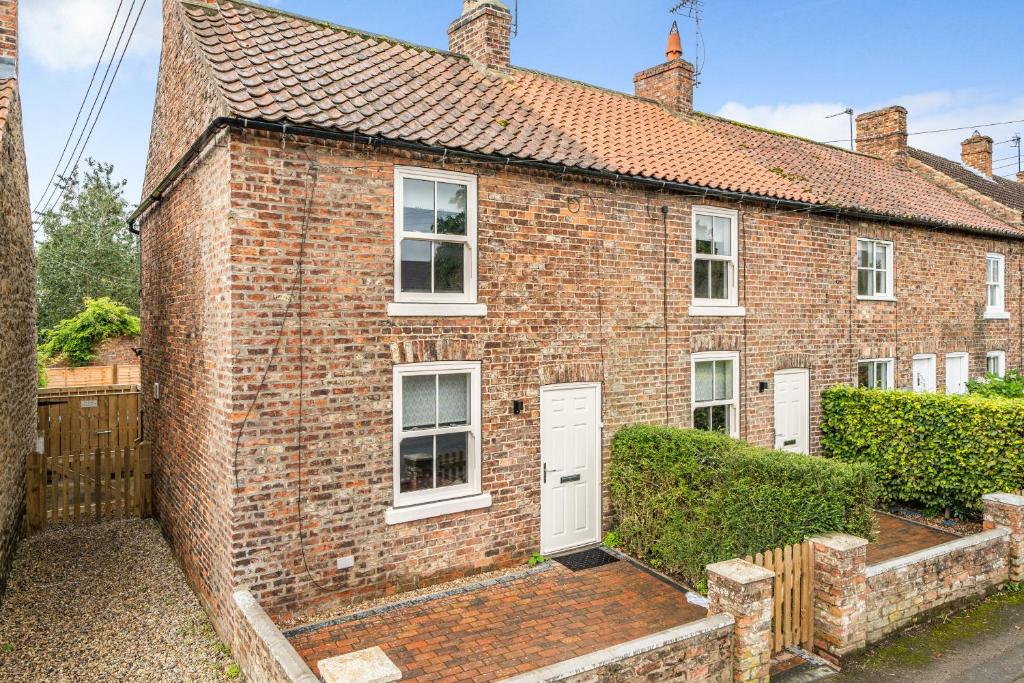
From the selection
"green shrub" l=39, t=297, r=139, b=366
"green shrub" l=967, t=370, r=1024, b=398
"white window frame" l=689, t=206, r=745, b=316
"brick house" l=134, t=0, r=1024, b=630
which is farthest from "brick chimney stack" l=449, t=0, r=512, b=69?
"green shrub" l=39, t=297, r=139, b=366

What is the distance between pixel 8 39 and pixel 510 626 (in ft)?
33.3

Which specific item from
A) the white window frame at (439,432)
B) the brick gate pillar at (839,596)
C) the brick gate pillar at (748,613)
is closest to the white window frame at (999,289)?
the brick gate pillar at (839,596)

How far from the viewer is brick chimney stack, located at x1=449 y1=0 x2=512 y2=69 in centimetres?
1197

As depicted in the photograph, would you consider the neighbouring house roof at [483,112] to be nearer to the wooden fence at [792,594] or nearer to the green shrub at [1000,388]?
the green shrub at [1000,388]

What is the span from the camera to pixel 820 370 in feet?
42.7

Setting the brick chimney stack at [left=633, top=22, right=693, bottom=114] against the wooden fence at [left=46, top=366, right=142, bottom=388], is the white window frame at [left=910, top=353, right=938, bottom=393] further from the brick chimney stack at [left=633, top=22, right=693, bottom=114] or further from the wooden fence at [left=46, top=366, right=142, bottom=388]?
the wooden fence at [left=46, top=366, right=142, bottom=388]

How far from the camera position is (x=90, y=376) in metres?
28.8

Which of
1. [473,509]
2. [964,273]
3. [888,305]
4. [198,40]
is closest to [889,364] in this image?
[888,305]

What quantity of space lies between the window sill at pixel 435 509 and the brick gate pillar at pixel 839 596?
405 cm

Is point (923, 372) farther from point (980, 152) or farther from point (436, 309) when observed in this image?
point (980, 152)

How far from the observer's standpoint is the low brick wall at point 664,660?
5.41 m

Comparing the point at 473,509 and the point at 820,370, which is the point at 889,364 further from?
the point at 473,509

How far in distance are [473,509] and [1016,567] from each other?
7.50 metres

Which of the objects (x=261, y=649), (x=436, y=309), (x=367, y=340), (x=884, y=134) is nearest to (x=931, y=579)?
(x=436, y=309)
